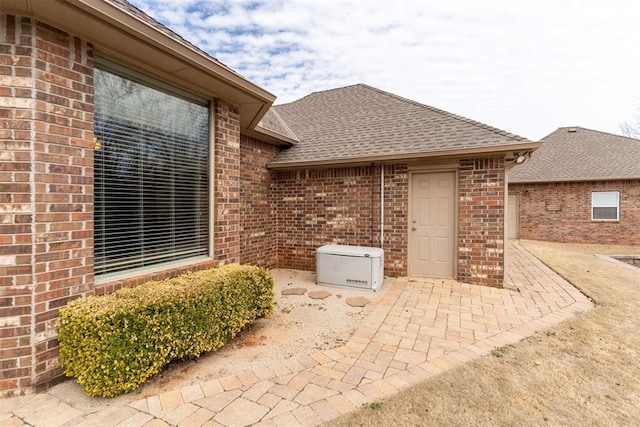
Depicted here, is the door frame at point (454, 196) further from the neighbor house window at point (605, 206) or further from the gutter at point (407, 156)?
the neighbor house window at point (605, 206)

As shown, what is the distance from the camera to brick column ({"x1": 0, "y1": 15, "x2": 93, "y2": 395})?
2213 millimetres

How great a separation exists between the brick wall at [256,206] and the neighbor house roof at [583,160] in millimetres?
10953

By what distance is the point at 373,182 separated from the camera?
21.4 ft

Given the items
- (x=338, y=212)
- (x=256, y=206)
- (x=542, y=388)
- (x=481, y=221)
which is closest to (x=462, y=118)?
(x=481, y=221)

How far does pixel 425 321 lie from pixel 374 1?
6.37 metres

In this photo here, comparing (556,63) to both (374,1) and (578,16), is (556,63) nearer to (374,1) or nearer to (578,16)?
(578,16)

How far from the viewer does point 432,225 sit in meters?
6.14

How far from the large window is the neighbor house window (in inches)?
634

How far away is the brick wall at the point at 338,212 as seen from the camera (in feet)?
20.8

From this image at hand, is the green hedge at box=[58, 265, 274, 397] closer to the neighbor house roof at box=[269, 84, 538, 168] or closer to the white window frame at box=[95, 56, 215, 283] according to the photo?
the white window frame at box=[95, 56, 215, 283]

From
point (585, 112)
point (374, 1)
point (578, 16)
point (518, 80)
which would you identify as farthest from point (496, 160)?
point (585, 112)

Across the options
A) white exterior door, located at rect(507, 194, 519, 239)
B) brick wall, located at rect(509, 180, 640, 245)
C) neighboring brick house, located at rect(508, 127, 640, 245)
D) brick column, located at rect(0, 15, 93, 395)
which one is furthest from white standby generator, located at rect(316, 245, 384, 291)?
brick wall, located at rect(509, 180, 640, 245)

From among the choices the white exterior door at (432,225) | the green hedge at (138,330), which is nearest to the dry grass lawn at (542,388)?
the green hedge at (138,330)

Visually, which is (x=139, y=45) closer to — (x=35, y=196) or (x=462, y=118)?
(x=35, y=196)
